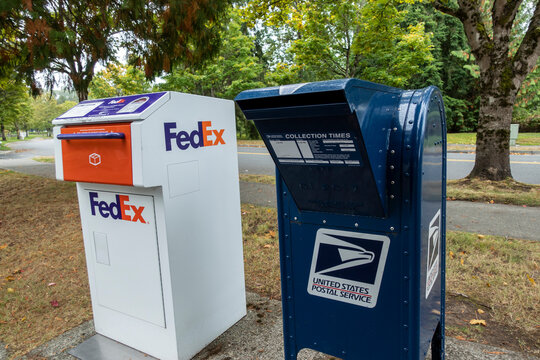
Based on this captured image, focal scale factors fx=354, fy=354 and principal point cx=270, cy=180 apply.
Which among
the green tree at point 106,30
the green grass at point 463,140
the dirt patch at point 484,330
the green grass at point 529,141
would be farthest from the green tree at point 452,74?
the dirt patch at point 484,330

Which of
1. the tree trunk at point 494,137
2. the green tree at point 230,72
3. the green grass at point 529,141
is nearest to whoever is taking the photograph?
the tree trunk at point 494,137

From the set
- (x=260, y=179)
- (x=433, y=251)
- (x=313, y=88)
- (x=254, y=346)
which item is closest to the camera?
(x=313, y=88)

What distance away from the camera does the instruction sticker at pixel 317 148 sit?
4.78 ft

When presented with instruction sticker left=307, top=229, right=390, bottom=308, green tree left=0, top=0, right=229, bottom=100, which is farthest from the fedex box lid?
green tree left=0, top=0, right=229, bottom=100

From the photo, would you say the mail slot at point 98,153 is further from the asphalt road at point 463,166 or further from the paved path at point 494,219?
the asphalt road at point 463,166

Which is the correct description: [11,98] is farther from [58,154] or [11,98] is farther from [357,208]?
[357,208]

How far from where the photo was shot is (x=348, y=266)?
1.78 meters

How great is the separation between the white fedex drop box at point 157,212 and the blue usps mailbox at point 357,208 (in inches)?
30.5

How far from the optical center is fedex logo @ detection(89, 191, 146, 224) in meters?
2.40

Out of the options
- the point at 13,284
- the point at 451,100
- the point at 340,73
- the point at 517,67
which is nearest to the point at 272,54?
the point at 451,100

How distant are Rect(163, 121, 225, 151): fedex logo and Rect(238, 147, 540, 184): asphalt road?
7.58 m

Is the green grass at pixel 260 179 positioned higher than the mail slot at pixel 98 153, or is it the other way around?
the mail slot at pixel 98 153

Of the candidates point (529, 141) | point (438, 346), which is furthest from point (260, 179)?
point (529, 141)

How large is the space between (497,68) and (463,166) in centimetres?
427
